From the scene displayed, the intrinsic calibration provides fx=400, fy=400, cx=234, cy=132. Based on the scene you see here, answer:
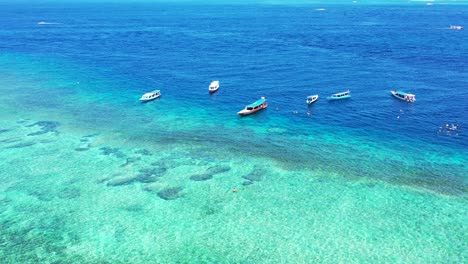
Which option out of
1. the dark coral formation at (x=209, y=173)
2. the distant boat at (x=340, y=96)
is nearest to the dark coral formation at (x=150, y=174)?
the dark coral formation at (x=209, y=173)

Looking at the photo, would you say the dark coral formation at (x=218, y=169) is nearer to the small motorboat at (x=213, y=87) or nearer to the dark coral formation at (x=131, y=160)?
the dark coral formation at (x=131, y=160)

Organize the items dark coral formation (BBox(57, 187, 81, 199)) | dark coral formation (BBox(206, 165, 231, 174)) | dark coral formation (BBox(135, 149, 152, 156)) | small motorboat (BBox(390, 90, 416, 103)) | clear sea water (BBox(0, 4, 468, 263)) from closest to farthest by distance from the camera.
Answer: clear sea water (BBox(0, 4, 468, 263))
dark coral formation (BBox(57, 187, 81, 199))
dark coral formation (BBox(206, 165, 231, 174))
dark coral formation (BBox(135, 149, 152, 156))
small motorboat (BBox(390, 90, 416, 103))

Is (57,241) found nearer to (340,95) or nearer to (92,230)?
(92,230)

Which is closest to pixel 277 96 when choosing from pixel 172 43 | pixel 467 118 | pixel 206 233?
pixel 467 118

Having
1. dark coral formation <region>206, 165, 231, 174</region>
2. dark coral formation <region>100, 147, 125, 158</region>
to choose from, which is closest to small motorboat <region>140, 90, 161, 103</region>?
dark coral formation <region>100, 147, 125, 158</region>

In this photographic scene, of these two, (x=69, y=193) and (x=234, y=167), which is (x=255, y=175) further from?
(x=69, y=193)

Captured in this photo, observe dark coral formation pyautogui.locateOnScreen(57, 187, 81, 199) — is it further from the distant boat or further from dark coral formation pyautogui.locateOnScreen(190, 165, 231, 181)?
the distant boat

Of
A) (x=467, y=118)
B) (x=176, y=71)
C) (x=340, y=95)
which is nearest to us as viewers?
(x=467, y=118)

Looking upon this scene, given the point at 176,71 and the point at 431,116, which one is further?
the point at 176,71
